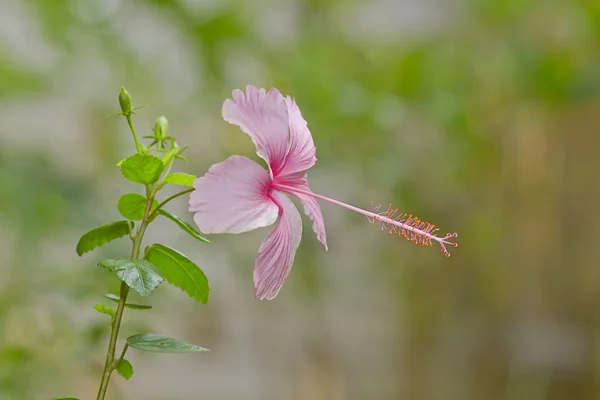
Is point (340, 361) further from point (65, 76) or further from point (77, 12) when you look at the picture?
point (77, 12)

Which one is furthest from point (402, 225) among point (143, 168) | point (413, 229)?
point (143, 168)

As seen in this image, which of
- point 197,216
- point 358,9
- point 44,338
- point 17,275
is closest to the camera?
point 197,216

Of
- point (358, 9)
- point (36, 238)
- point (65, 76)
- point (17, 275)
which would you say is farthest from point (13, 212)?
point (358, 9)

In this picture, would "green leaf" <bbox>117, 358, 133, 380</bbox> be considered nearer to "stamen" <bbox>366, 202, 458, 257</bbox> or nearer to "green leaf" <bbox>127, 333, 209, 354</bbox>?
"green leaf" <bbox>127, 333, 209, 354</bbox>

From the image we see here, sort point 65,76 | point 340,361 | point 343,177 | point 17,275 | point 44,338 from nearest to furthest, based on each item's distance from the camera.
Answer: point 44,338 → point 17,275 → point 65,76 → point 343,177 → point 340,361

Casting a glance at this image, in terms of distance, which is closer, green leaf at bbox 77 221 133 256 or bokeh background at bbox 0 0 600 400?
green leaf at bbox 77 221 133 256

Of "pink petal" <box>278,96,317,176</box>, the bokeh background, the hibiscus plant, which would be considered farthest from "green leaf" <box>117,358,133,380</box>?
the bokeh background
